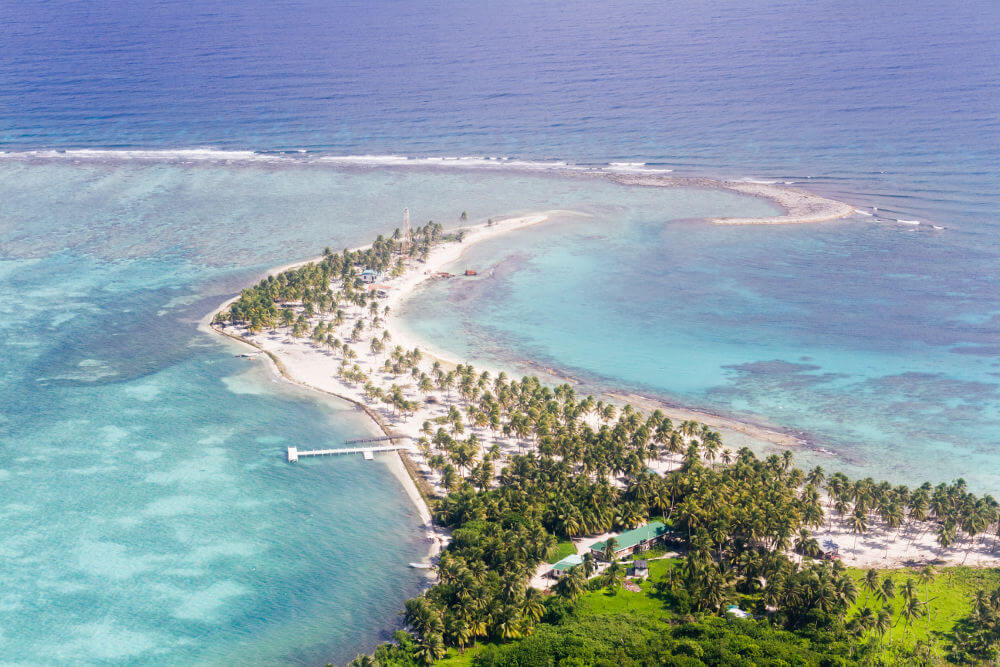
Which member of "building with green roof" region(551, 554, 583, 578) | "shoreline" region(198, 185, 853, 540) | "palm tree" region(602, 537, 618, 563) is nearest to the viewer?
"building with green roof" region(551, 554, 583, 578)

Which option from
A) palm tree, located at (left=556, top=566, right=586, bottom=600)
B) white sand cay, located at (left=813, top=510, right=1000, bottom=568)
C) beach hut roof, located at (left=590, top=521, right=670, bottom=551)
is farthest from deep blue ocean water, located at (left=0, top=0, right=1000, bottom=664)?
beach hut roof, located at (left=590, top=521, right=670, bottom=551)

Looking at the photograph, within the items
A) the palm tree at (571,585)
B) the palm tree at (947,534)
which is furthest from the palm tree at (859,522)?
the palm tree at (571,585)

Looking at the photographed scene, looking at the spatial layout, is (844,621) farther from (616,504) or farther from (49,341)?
(49,341)

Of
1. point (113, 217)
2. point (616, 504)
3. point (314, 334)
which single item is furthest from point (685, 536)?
point (113, 217)

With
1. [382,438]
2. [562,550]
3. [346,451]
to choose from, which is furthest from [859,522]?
[346,451]

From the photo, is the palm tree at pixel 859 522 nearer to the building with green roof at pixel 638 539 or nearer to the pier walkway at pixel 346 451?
the building with green roof at pixel 638 539

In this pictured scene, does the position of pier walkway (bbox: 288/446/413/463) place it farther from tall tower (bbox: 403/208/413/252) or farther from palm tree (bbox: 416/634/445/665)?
tall tower (bbox: 403/208/413/252)
